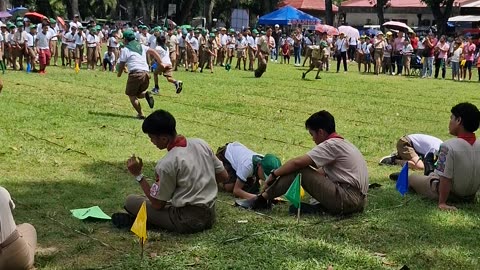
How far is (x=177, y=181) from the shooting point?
582 cm

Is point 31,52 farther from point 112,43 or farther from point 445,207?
point 445,207

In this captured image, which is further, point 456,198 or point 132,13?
point 132,13

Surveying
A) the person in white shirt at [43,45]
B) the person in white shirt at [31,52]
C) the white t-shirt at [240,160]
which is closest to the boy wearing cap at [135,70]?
the white t-shirt at [240,160]

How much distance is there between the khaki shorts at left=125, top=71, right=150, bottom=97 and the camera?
12.6 meters

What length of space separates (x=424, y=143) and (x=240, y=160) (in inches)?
118

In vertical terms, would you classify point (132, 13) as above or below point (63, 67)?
above

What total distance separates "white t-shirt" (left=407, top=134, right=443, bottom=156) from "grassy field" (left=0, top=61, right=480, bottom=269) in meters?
0.56

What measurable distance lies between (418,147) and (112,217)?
15.4 ft

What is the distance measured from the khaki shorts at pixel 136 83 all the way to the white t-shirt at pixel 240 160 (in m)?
5.44

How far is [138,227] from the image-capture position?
5.15 m

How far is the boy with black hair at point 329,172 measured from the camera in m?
6.40

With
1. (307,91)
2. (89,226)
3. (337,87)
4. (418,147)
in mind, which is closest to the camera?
(89,226)

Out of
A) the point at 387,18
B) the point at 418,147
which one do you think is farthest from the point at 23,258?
the point at 387,18

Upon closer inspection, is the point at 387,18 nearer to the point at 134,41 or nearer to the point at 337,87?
the point at 337,87
